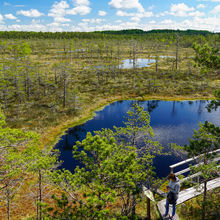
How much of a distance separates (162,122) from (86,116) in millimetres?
16388

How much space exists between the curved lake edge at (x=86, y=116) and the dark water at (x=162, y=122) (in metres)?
1.08

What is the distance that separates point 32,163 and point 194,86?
57949 mm

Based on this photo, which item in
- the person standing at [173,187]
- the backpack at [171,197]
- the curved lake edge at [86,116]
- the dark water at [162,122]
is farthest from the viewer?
the curved lake edge at [86,116]

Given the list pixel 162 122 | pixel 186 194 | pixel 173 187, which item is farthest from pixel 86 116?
pixel 173 187

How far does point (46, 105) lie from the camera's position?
46.0 metres

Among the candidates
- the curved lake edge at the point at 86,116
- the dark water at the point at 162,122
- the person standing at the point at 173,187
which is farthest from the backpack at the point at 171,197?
the curved lake edge at the point at 86,116

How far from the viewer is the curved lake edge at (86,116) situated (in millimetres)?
33562

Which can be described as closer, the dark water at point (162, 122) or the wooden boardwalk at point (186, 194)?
the wooden boardwalk at point (186, 194)

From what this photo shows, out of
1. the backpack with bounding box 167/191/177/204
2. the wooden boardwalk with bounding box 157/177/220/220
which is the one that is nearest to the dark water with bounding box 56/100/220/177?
the wooden boardwalk with bounding box 157/177/220/220

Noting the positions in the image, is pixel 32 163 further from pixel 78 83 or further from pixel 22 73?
pixel 78 83

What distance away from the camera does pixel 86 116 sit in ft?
139

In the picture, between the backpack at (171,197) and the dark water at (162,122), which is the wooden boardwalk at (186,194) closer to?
the backpack at (171,197)

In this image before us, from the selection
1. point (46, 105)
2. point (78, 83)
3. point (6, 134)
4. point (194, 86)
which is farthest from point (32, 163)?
point (194, 86)

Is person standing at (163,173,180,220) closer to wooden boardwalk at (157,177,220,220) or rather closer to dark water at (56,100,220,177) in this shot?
wooden boardwalk at (157,177,220,220)
